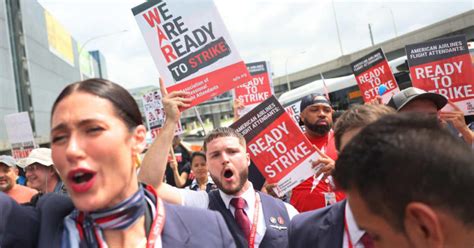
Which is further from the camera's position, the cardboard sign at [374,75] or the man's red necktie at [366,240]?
the cardboard sign at [374,75]

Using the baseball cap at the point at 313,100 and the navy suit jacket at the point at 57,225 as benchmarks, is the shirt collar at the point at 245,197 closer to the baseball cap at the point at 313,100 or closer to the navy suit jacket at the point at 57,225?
the navy suit jacket at the point at 57,225

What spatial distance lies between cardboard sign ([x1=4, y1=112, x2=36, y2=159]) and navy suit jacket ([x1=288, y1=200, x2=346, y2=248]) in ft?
26.6

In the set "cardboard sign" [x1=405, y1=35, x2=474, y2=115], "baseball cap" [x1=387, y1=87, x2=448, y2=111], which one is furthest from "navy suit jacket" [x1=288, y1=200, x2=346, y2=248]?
"cardboard sign" [x1=405, y1=35, x2=474, y2=115]

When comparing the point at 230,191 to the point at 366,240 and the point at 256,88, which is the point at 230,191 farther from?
the point at 256,88

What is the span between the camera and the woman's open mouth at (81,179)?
64.0 inches

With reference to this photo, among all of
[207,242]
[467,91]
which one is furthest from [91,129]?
[467,91]

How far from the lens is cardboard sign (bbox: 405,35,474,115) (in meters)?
4.95

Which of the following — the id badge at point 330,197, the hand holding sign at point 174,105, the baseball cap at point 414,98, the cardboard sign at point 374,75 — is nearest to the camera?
the hand holding sign at point 174,105

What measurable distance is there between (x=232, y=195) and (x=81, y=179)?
57.5 inches

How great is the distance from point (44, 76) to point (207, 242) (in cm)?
4271

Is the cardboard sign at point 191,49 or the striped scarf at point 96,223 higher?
the cardboard sign at point 191,49

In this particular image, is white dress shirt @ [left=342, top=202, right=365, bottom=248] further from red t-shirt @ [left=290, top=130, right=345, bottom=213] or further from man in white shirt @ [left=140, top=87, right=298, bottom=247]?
red t-shirt @ [left=290, top=130, right=345, bottom=213]

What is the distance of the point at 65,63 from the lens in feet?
163

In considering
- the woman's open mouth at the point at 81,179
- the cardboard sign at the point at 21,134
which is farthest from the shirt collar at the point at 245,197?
the cardboard sign at the point at 21,134
